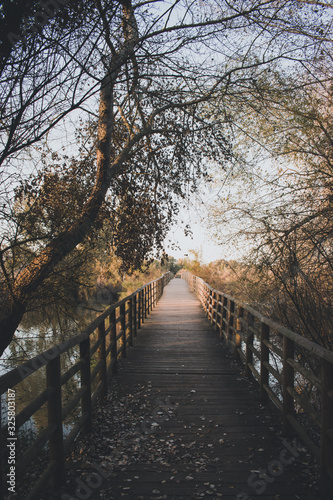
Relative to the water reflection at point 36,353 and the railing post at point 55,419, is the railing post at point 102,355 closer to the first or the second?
the water reflection at point 36,353

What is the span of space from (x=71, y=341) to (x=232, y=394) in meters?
2.82

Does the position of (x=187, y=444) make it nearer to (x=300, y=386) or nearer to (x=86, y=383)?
(x=86, y=383)

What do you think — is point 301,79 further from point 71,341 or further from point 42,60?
point 71,341

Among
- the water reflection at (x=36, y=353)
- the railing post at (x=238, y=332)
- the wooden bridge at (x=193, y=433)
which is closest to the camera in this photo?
the wooden bridge at (x=193, y=433)

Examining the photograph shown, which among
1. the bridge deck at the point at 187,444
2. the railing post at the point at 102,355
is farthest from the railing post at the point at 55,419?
the railing post at the point at 102,355

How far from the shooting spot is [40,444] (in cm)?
263

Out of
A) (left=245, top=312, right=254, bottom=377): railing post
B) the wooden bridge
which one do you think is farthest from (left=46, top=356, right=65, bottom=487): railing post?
(left=245, top=312, right=254, bottom=377): railing post

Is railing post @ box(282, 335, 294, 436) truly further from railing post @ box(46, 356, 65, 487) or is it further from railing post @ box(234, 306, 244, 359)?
railing post @ box(234, 306, 244, 359)

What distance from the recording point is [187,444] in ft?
12.5

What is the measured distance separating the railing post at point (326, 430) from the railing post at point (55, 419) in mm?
2026

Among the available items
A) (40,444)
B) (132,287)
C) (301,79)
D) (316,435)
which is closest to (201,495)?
(40,444)

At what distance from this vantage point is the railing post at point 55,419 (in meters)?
2.97

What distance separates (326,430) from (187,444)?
1.55 m

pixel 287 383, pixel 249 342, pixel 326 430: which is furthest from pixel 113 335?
pixel 326 430
